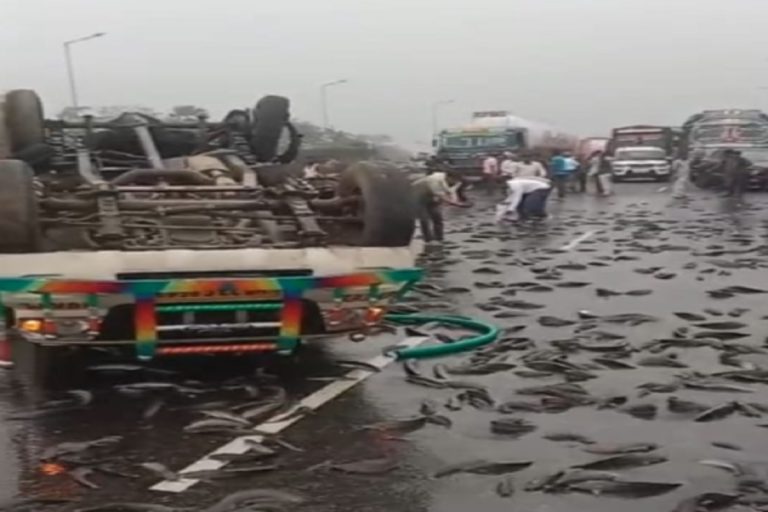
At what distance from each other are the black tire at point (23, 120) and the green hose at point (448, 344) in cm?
370

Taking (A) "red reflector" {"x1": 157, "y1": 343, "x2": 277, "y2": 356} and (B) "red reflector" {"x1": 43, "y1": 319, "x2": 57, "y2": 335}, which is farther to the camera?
(A) "red reflector" {"x1": 157, "y1": 343, "x2": 277, "y2": 356}

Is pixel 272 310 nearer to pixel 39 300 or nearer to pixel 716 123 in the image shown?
pixel 39 300

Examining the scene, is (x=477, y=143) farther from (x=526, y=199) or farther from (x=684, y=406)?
(x=684, y=406)

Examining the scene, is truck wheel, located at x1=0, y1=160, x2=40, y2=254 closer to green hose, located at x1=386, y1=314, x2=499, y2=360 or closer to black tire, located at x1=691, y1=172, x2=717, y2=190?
green hose, located at x1=386, y1=314, x2=499, y2=360

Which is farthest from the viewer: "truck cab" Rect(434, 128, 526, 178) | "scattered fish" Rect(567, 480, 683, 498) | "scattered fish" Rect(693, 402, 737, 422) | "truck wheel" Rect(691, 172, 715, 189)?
"truck cab" Rect(434, 128, 526, 178)

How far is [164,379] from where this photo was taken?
350 inches

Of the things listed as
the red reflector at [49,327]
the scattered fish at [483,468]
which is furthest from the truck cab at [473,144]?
the scattered fish at [483,468]

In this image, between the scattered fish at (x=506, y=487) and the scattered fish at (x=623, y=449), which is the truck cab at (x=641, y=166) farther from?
the scattered fish at (x=506, y=487)

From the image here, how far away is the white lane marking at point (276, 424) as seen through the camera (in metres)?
6.34

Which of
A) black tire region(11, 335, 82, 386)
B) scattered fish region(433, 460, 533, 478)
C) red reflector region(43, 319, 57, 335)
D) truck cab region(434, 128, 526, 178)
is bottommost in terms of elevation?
truck cab region(434, 128, 526, 178)

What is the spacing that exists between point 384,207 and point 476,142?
3964cm

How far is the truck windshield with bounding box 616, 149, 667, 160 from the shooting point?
48.4 meters

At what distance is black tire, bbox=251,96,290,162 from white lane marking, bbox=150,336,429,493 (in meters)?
2.87

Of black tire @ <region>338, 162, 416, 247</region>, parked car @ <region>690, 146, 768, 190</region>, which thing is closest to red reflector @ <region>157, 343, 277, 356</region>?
black tire @ <region>338, 162, 416, 247</region>
